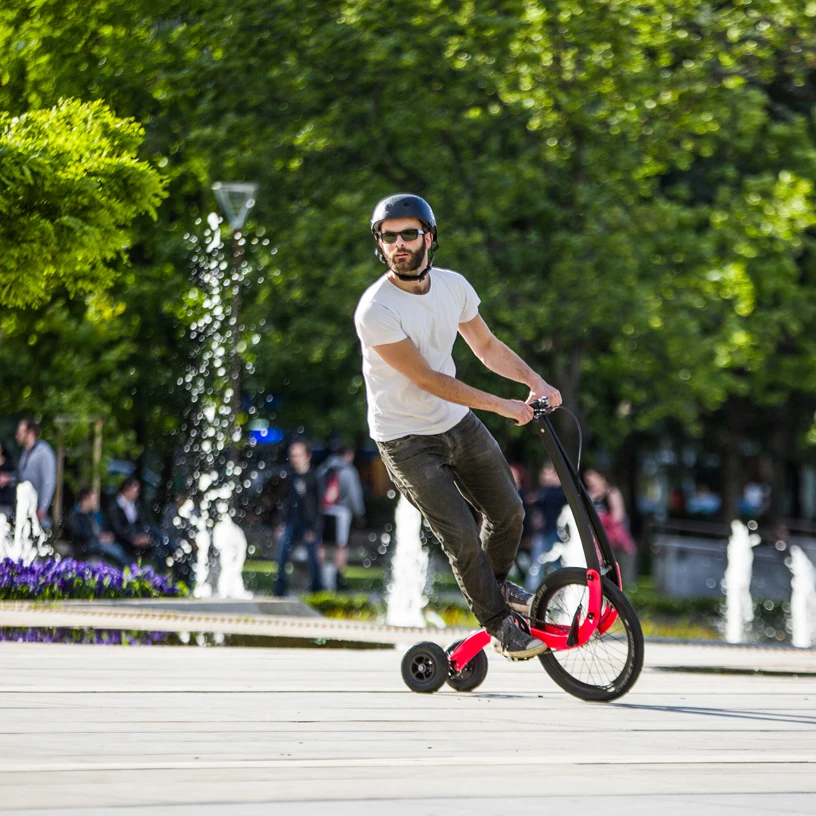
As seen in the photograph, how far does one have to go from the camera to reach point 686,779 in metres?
4.68

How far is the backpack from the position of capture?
67.9 feet

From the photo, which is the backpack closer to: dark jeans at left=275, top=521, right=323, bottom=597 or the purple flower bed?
dark jeans at left=275, top=521, right=323, bottom=597

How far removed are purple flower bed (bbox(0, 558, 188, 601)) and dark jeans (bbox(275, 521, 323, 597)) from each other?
17.6ft

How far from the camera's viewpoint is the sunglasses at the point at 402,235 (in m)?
6.52

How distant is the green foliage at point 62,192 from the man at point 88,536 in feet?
23.1

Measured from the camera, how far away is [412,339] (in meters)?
6.53

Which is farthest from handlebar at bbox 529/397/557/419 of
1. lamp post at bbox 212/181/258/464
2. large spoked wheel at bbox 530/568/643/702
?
lamp post at bbox 212/181/258/464

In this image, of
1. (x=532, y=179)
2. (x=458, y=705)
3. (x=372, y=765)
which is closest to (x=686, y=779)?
(x=372, y=765)

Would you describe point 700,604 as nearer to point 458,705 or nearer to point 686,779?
point 458,705

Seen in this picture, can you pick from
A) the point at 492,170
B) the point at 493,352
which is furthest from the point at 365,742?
the point at 492,170

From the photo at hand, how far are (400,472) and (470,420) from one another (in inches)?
14.0

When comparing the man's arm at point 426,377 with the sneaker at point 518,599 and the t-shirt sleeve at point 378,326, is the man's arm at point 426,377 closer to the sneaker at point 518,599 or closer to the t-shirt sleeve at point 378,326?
the t-shirt sleeve at point 378,326

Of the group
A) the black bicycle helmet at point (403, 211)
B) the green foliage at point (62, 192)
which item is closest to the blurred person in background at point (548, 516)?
the green foliage at point (62, 192)

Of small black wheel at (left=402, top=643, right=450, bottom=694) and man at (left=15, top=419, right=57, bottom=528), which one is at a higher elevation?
man at (left=15, top=419, right=57, bottom=528)
